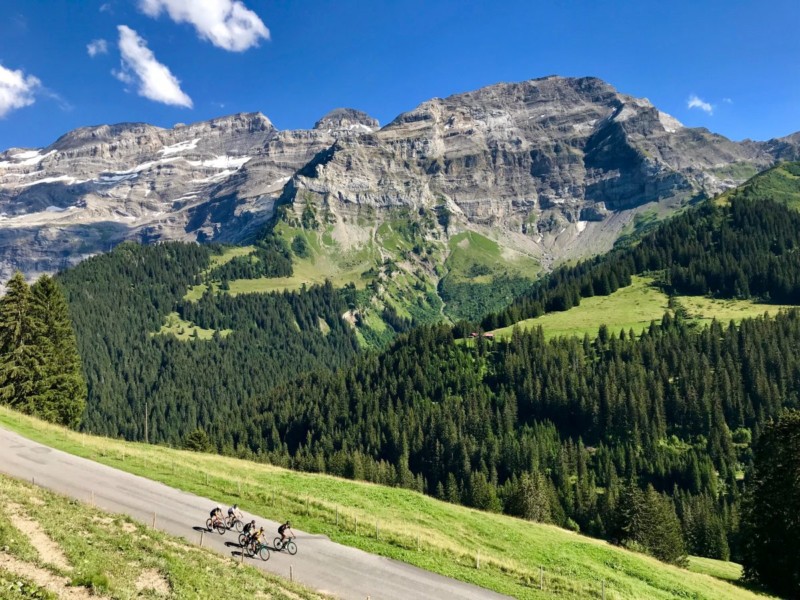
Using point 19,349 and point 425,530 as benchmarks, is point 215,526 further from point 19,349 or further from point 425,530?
point 19,349

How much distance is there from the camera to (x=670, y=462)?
441ft

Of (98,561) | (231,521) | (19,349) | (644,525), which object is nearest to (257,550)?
(231,521)

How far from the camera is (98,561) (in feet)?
71.4

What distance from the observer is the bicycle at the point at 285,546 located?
33.6m

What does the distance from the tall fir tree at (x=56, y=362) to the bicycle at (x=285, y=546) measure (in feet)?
170

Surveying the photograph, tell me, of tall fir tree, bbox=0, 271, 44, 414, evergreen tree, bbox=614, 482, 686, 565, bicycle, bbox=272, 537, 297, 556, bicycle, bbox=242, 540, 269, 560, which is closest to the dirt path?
bicycle, bbox=242, 540, 269, 560

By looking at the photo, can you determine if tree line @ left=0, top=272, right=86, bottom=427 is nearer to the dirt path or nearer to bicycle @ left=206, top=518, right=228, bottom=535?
bicycle @ left=206, top=518, right=228, bottom=535

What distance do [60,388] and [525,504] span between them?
241 ft

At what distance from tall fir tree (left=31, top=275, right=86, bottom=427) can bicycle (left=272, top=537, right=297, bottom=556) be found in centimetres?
5181

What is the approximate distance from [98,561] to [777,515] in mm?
60319

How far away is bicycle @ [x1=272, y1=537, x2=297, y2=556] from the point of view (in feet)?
110

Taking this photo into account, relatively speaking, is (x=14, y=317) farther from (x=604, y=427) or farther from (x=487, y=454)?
(x=604, y=427)

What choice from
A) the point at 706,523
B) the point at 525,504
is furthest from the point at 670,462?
the point at 525,504

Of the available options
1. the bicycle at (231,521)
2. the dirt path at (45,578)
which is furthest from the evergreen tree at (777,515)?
the dirt path at (45,578)
